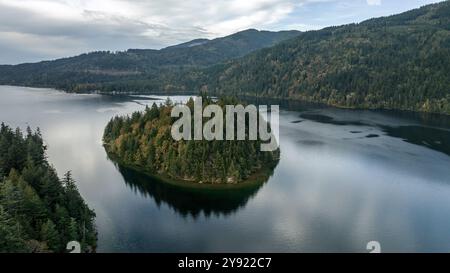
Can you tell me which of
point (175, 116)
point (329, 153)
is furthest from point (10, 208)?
point (329, 153)

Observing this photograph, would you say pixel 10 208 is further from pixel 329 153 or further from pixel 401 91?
pixel 401 91

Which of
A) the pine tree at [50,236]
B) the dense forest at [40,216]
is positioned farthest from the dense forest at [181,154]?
the pine tree at [50,236]

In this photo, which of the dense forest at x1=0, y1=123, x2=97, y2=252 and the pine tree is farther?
the pine tree

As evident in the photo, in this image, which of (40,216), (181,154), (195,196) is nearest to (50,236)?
(40,216)

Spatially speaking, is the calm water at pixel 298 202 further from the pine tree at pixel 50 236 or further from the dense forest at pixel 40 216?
the pine tree at pixel 50 236

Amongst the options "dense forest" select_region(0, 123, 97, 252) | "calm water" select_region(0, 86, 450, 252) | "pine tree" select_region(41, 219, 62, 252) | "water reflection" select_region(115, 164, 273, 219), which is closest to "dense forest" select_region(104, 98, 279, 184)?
"water reflection" select_region(115, 164, 273, 219)

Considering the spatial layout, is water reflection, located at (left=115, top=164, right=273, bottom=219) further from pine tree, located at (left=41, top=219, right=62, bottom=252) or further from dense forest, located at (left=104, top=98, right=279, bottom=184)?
pine tree, located at (left=41, top=219, right=62, bottom=252)

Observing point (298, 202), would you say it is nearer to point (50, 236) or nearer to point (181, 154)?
point (181, 154)
